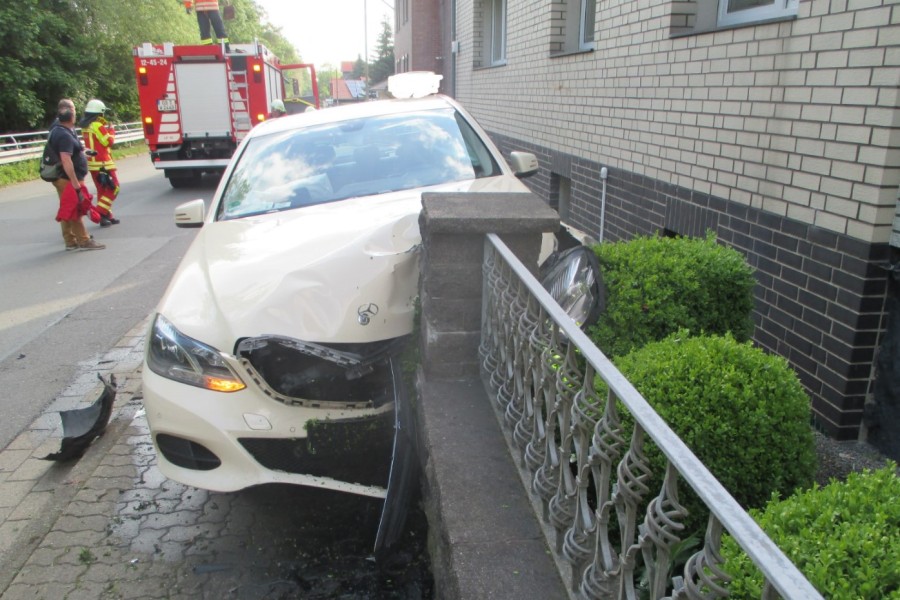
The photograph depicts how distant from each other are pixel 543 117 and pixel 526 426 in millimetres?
6988

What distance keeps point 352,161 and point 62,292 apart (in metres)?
4.91

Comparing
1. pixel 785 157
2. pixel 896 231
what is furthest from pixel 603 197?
pixel 896 231

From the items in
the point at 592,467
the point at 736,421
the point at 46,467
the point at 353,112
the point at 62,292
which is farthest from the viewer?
the point at 62,292

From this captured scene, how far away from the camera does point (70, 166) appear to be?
10031mm

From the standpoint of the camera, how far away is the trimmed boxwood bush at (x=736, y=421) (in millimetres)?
2314

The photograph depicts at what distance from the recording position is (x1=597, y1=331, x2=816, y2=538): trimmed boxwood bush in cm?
231

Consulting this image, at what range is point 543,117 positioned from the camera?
30.1 feet

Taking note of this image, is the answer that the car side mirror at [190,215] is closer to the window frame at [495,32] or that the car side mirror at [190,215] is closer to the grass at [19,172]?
the window frame at [495,32]

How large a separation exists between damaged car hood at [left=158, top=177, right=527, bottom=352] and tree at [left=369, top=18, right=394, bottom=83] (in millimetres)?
63245

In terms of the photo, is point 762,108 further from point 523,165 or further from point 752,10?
point 523,165

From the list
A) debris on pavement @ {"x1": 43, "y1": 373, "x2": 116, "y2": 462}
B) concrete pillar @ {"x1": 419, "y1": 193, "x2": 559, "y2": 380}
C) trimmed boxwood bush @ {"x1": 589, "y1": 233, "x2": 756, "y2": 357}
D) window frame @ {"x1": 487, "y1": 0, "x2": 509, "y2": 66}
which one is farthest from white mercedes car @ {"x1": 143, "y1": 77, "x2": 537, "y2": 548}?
window frame @ {"x1": 487, "y1": 0, "x2": 509, "y2": 66}

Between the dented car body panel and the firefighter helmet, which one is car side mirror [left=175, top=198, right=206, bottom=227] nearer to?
the dented car body panel

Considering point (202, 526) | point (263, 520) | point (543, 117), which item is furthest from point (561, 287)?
point (543, 117)

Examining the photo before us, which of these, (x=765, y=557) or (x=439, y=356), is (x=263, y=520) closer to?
(x=439, y=356)
